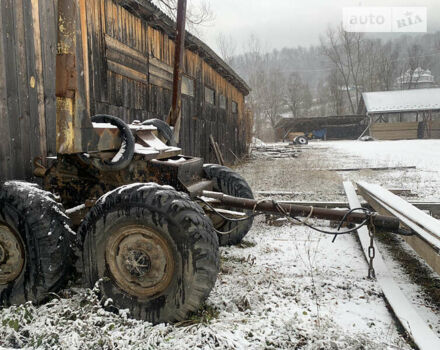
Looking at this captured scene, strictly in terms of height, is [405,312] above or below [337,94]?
below

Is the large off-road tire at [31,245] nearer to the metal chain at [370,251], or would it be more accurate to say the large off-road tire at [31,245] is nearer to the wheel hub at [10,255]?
the wheel hub at [10,255]

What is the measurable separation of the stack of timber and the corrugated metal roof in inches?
62.7

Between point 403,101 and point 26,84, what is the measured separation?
41.5m

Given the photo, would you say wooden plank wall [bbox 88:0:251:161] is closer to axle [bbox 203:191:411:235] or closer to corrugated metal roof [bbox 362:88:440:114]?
axle [bbox 203:191:411:235]

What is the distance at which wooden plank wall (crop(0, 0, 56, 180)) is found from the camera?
11.3 ft

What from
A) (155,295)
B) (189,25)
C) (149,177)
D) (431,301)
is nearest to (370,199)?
(431,301)

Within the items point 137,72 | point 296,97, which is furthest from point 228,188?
point 296,97

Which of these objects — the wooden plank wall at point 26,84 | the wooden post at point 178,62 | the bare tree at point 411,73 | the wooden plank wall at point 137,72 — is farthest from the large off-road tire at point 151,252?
the bare tree at point 411,73

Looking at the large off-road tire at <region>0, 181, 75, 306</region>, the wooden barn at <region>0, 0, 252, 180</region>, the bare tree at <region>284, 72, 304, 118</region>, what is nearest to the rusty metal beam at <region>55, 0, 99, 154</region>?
the wooden barn at <region>0, 0, 252, 180</region>

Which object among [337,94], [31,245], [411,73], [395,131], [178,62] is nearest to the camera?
[31,245]

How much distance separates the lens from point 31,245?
99.0 inches

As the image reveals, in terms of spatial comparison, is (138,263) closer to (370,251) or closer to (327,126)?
(370,251)

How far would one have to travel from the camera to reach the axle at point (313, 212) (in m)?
2.92

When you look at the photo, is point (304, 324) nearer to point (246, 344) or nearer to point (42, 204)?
point (246, 344)
